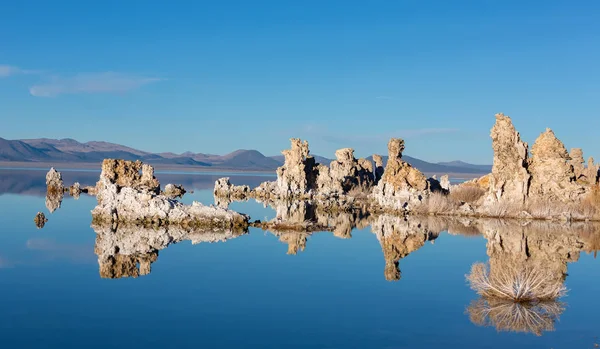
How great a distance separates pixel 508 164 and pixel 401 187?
7357 millimetres

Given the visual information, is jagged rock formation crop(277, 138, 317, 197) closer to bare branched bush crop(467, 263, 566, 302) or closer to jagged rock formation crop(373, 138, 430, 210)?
jagged rock formation crop(373, 138, 430, 210)

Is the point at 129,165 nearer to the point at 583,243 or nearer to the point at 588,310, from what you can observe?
the point at 583,243

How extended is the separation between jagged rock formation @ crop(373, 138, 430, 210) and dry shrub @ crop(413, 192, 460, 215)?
62cm

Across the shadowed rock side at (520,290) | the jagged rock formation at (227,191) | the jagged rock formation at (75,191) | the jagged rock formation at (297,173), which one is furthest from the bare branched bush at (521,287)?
the jagged rock formation at (227,191)

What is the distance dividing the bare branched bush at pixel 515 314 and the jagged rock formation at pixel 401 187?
1056 inches

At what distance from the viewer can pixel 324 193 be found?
179ft

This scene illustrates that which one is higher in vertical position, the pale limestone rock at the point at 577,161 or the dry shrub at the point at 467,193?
the pale limestone rock at the point at 577,161

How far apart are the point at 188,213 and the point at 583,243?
646 inches

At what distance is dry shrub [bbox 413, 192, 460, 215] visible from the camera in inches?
1580

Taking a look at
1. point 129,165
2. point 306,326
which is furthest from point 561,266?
point 129,165

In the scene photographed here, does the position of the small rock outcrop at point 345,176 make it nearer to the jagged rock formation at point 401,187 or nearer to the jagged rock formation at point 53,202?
the jagged rock formation at point 401,187

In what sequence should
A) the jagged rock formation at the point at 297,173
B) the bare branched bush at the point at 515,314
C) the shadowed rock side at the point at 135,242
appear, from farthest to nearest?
1. the jagged rock formation at the point at 297,173
2. the shadowed rock side at the point at 135,242
3. the bare branched bush at the point at 515,314

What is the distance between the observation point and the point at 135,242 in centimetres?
2306

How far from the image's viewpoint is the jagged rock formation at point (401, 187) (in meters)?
42.1
